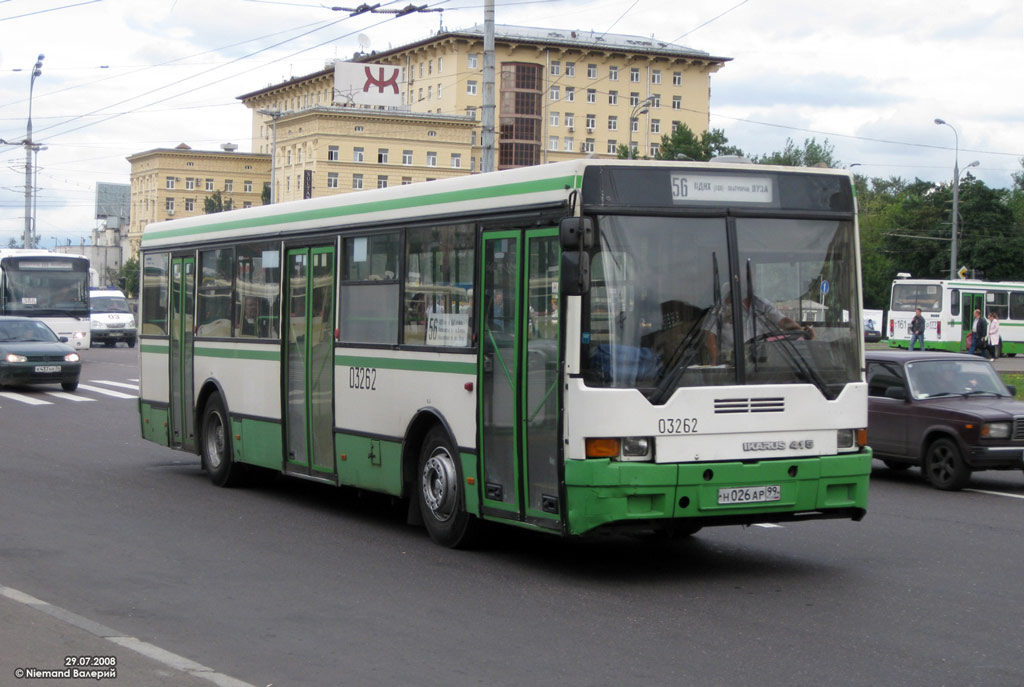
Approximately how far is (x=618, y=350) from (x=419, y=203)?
9.32 feet

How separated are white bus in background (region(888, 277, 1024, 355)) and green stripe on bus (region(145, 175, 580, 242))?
152 ft

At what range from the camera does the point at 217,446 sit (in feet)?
49.9

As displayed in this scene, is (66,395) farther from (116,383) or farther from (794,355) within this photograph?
(794,355)

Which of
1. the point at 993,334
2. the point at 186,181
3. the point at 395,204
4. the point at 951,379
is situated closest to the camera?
the point at 395,204

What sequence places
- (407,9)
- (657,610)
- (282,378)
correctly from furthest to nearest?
(407,9)
(282,378)
(657,610)

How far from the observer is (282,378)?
1351 centimetres

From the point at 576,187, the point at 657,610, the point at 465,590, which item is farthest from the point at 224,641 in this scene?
the point at 576,187

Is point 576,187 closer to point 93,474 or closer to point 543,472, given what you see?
point 543,472

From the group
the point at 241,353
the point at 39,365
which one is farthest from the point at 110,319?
the point at 241,353

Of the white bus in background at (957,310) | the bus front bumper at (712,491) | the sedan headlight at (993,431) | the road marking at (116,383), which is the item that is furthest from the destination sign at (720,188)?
the white bus in background at (957,310)

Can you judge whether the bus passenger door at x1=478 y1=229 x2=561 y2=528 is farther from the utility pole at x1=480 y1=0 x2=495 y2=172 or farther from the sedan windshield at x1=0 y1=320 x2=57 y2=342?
the sedan windshield at x1=0 y1=320 x2=57 y2=342

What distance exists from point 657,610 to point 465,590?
52.5 inches

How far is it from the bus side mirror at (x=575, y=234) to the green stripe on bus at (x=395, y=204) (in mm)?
409

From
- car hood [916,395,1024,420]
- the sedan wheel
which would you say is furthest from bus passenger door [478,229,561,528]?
car hood [916,395,1024,420]
